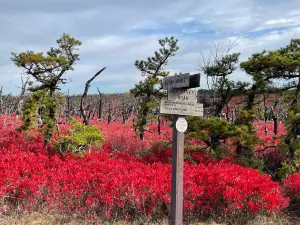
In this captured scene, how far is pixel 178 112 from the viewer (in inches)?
231

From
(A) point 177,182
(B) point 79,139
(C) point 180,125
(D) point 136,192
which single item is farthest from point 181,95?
(B) point 79,139

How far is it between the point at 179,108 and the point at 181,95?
25 centimetres

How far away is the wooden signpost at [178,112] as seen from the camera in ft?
19.1

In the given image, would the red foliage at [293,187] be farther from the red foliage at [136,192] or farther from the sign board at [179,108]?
the sign board at [179,108]

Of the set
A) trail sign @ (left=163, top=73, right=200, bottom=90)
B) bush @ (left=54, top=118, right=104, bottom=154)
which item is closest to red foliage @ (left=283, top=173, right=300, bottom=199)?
trail sign @ (left=163, top=73, right=200, bottom=90)

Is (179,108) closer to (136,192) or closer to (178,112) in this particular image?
(178,112)

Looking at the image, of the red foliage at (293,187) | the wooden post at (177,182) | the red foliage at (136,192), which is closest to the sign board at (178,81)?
the wooden post at (177,182)

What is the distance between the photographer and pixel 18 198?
24.9 ft

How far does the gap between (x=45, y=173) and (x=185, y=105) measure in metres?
4.42

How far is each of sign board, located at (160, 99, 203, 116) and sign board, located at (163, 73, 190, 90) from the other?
0.33 m

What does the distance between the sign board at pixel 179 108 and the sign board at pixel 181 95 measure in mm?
72

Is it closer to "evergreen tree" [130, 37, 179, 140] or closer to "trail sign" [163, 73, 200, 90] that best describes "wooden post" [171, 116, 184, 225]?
"trail sign" [163, 73, 200, 90]

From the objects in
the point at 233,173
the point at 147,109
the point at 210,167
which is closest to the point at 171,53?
the point at 147,109

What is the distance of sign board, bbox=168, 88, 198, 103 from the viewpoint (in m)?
5.91
